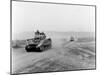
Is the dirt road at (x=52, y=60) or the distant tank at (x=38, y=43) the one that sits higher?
the distant tank at (x=38, y=43)

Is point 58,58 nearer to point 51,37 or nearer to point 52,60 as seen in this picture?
point 52,60

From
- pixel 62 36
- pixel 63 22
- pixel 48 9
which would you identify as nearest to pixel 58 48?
pixel 62 36

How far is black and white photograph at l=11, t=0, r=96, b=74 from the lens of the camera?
6.55 ft

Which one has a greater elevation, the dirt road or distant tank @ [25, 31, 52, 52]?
distant tank @ [25, 31, 52, 52]

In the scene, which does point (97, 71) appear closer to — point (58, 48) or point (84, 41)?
point (84, 41)

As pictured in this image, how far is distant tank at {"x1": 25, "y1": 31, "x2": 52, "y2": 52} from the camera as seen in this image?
2.03 meters

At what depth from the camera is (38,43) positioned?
6.79 ft

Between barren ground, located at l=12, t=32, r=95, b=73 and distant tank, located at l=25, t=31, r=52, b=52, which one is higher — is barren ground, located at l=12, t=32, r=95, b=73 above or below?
below

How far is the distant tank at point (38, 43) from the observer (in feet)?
6.67

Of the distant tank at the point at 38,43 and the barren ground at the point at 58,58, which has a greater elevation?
the distant tank at the point at 38,43

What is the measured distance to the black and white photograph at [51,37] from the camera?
2.00m

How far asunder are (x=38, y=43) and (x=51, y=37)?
7.3 inches

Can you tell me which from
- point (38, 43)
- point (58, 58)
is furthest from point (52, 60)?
point (38, 43)

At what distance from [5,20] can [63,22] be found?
Answer: 738 mm
